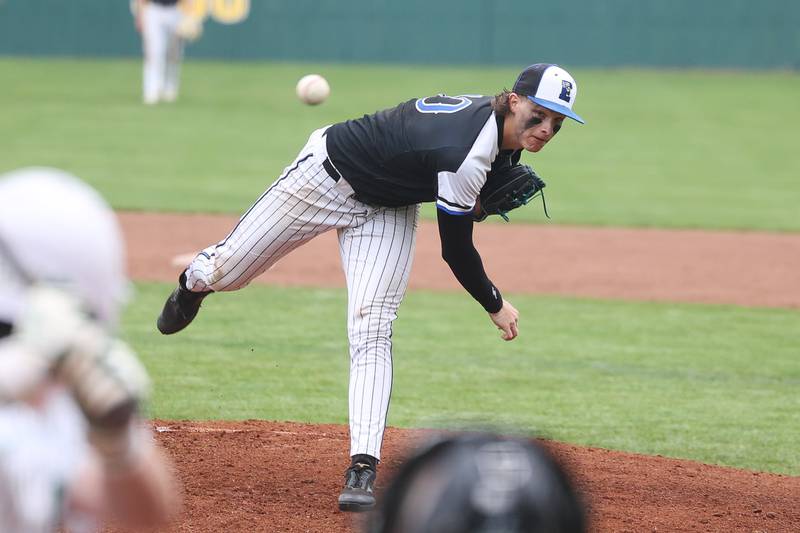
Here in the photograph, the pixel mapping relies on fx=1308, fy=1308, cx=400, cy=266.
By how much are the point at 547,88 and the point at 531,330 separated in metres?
4.42

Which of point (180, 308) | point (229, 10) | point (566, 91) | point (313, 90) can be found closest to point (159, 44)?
point (229, 10)

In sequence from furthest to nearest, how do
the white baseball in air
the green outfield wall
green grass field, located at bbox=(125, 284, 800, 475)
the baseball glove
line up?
the green outfield wall
the white baseball in air
green grass field, located at bbox=(125, 284, 800, 475)
the baseball glove

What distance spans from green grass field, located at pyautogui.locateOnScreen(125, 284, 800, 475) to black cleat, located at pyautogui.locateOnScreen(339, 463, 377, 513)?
99 centimetres

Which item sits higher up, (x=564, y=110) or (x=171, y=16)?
(x=564, y=110)

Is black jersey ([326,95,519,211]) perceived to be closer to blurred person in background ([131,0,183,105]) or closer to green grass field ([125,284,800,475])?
green grass field ([125,284,800,475])

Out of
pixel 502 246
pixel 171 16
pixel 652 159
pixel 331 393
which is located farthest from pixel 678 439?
pixel 171 16

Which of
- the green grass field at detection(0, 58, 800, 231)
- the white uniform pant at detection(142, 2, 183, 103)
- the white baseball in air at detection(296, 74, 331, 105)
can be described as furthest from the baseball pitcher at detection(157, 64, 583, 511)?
the white uniform pant at detection(142, 2, 183, 103)

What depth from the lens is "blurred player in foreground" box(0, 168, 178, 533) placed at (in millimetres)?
1982

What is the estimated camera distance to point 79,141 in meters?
18.7

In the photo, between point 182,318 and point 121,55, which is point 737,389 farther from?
point 121,55

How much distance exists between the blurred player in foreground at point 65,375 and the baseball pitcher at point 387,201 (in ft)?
9.20

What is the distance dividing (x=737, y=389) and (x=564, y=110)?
3393 mm

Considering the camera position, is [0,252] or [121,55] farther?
[121,55]

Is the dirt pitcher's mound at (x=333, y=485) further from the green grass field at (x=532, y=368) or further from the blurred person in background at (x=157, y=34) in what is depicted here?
the blurred person in background at (x=157, y=34)
